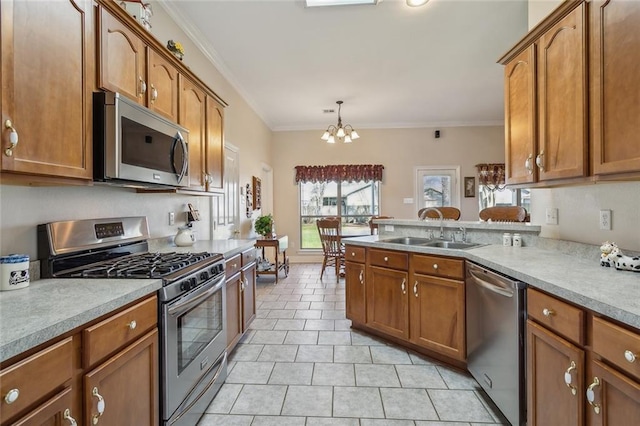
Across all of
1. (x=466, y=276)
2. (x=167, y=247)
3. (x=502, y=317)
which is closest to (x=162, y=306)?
(x=167, y=247)

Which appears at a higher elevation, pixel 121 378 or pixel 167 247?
pixel 167 247

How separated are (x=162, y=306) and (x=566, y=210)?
2605mm

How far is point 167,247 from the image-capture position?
2514 millimetres

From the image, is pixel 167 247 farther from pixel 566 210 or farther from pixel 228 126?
pixel 566 210

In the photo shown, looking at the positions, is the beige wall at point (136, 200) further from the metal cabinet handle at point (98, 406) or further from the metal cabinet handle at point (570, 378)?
the metal cabinet handle at point (570, 378)

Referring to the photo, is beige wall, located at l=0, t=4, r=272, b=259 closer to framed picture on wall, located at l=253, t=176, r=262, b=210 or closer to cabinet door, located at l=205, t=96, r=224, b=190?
framed picture on wall, located at l=253, t=176, r=262, b=210

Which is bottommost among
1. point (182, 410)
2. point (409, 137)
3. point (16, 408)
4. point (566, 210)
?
point (182, 410)

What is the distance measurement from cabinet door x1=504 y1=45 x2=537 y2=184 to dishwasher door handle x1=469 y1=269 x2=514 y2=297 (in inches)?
28.3

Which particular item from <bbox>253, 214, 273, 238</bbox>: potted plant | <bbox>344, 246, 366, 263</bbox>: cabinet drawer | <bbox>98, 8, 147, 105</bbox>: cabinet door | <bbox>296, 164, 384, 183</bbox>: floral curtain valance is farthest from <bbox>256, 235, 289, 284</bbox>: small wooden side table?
<bbox>98, 8, 147, 105</bbox>: cabinet door

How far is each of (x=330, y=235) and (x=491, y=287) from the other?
3398 mm

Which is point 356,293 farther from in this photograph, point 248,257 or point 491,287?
point 491,287

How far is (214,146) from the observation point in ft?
9.23

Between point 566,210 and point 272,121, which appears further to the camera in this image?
point 272,121

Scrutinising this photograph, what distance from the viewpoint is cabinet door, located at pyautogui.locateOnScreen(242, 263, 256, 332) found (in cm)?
266
